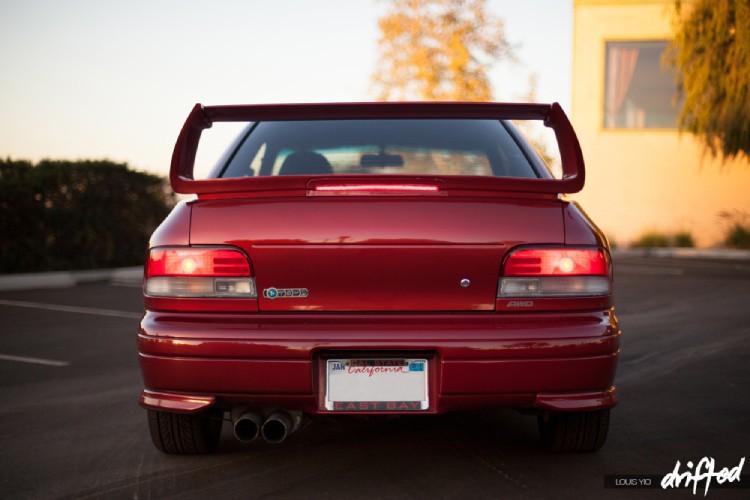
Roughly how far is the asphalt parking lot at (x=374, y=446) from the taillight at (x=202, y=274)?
786 mm

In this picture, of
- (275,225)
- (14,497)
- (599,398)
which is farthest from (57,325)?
(599,398)

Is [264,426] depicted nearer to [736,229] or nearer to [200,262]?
[200,262]

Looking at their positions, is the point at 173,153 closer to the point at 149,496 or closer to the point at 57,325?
the point at 149,496

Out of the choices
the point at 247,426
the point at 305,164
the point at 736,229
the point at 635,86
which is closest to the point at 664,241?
the point at 736,229

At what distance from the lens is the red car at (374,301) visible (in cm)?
315

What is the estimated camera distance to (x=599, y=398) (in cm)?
330

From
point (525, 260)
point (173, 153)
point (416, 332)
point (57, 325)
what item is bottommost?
point (57, 325)

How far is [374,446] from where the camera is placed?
4016 mm

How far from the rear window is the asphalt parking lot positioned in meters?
1.28

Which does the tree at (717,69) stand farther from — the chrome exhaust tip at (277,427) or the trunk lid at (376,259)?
the chrome exhaust tip at (277,427)

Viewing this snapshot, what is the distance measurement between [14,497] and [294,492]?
1.10 meters

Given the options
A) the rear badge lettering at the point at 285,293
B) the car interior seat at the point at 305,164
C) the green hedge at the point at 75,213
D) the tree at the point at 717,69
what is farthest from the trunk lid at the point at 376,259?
the tree at the point at 717,69

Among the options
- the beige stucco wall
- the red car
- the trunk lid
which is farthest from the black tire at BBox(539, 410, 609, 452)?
the beige stucco wall

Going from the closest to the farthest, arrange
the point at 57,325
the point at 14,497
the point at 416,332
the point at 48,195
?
the point at 416,332 < the point at 14,497 < the point at 57,325 < the point at 48,195
